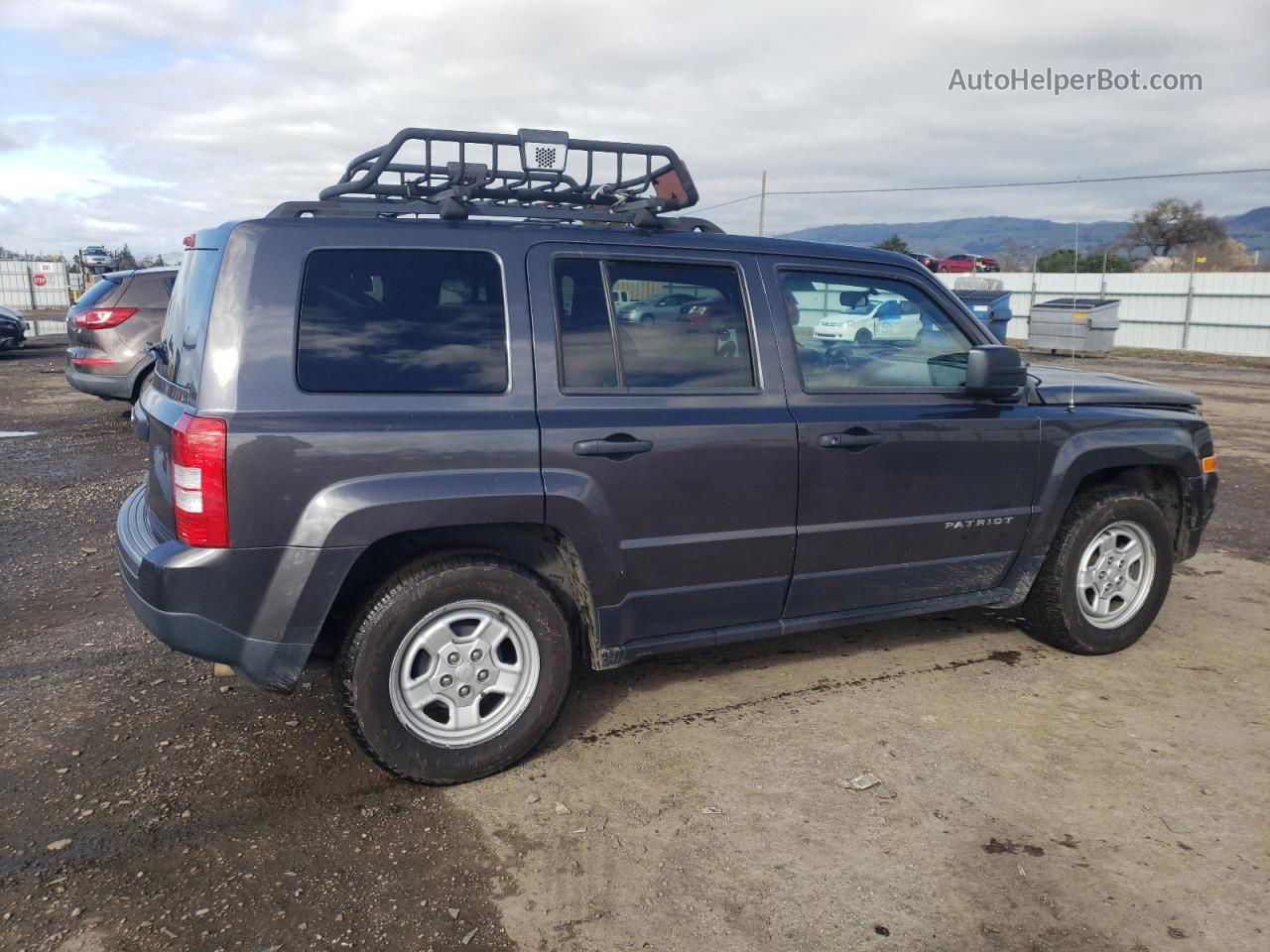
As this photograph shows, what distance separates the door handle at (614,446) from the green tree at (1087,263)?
32526 millimetres

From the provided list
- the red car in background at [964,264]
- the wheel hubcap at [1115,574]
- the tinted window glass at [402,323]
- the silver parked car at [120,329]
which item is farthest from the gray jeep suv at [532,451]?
the red car in background at [964,264]

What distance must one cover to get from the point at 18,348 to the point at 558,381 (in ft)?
69.0

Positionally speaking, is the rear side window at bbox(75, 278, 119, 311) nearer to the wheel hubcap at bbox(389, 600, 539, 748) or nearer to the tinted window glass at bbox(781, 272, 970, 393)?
the wheel hubcap at bbox(389, 600, 539, 748)

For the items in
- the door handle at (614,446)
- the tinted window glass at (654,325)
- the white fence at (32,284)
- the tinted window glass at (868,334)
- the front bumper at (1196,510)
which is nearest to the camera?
the door handle at (614,446)

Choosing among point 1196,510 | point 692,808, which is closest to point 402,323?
point 692,808

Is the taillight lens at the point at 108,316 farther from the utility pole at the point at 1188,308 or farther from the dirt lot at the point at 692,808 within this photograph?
the utility pole at the point at 1188,308

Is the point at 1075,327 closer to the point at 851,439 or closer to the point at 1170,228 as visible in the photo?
the point at 851,439

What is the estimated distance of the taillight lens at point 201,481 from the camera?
3020 millimetres

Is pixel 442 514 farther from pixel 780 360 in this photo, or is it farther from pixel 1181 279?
pixel 1181 279

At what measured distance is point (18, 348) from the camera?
798 inches

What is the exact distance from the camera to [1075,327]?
23.4ft

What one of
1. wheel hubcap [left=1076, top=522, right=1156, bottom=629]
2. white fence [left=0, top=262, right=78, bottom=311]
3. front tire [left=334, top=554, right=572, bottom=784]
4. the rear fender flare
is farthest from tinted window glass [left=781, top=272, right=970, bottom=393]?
white fence [left=0, top=262, right=78, bottom=311]

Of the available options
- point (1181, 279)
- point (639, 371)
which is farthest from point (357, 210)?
point (1181, 279)

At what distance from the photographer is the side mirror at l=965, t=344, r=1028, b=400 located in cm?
404
